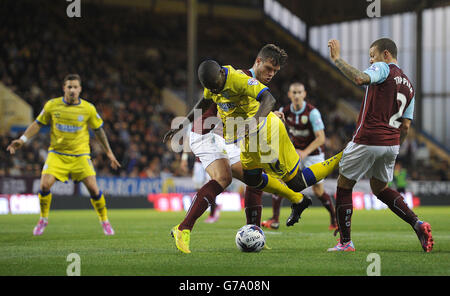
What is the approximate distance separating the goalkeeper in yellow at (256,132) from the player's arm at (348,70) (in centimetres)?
77

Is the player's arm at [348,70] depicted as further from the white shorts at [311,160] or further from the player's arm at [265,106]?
the white shorts at [311,160]

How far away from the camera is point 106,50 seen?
32219 millimetres

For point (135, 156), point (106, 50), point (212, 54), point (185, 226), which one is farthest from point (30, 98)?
point (185, 226)

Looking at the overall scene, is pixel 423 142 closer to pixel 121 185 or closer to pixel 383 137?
pixel 121 185

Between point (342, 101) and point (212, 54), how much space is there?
7.77 m

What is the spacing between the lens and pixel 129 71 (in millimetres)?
32312

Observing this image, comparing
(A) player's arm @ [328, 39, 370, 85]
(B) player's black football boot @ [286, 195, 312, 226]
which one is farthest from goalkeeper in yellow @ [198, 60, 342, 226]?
(A) player's arm @ [328, 39, 370, 85]

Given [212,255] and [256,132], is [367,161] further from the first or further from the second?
[212,255]

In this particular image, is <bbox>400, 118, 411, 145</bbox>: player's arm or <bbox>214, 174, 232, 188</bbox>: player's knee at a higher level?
<bbox>400, 118, 411, 145</bbox>: player's arm

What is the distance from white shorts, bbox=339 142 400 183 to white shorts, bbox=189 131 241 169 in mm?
1630

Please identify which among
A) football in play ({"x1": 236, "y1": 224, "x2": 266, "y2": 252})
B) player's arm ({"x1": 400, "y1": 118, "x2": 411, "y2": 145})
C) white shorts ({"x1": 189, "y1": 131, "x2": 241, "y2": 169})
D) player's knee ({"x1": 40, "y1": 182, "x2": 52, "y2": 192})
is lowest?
football in play ({"x1": 236, "y1": 224, "x2": 266, "y2": 252})

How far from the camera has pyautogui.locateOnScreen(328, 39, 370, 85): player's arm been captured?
6.59 m

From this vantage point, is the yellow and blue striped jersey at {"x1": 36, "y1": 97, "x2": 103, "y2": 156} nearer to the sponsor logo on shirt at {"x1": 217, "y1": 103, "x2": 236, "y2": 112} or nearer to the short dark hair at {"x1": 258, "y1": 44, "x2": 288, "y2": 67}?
the sponsor logo on shirt at {"x1": 217, "y1": 103, "x2": 236, "y2": 112}

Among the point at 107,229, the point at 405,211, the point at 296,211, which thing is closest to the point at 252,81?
the point at 296,211
